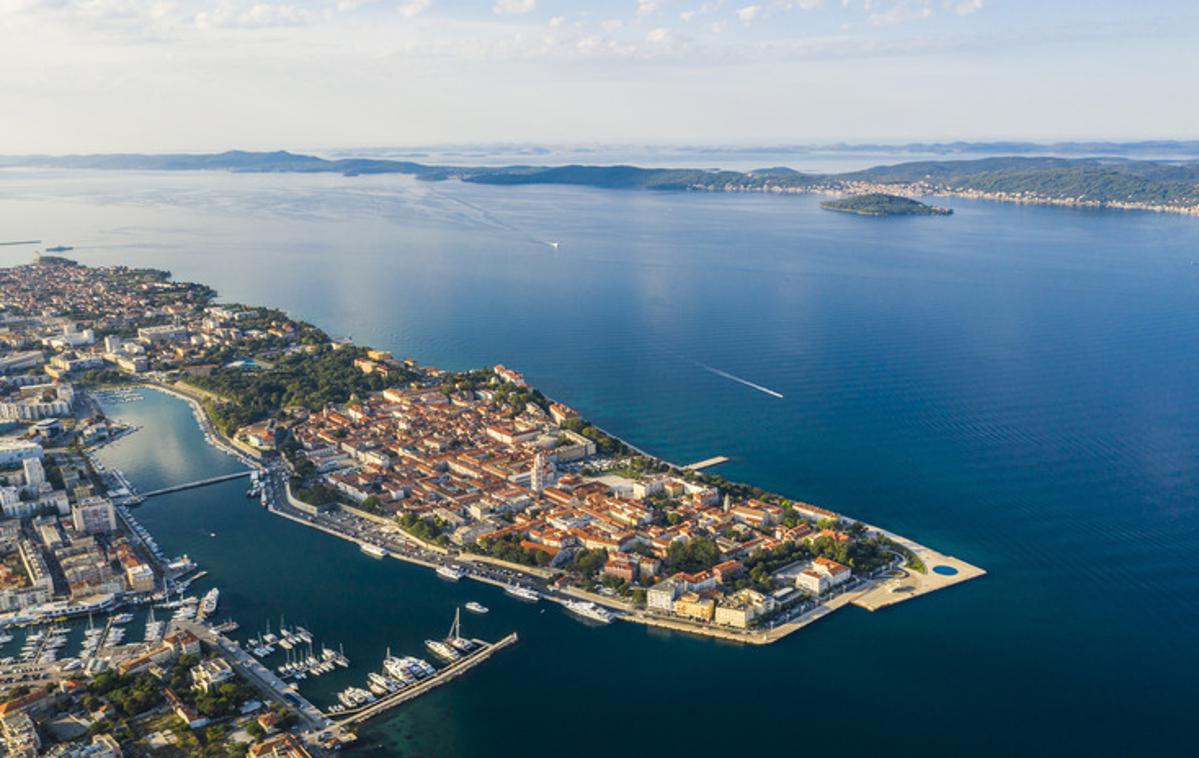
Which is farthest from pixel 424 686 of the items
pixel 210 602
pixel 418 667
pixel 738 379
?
pixel 738 379

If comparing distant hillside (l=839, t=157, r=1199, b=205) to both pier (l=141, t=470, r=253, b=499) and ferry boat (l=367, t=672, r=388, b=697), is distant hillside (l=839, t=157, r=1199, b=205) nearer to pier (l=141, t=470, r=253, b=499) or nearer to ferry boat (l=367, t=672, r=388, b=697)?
pier (l=141, t=470, r=253, b=499)

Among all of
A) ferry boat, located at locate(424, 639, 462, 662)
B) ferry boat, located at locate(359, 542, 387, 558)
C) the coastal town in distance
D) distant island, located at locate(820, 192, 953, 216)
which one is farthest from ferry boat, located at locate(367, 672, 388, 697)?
distant island, located at locate(820, 192, 953, 216)

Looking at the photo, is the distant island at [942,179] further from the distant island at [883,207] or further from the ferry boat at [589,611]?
the ferry boat at [589,611]

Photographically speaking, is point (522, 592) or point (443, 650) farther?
point (522, 592)

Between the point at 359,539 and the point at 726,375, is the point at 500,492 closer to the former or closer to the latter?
the point at 359,539

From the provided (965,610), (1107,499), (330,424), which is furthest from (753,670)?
(330,424)

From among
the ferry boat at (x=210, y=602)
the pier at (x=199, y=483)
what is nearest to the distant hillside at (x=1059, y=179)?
the pier at (x=199, y=483)
